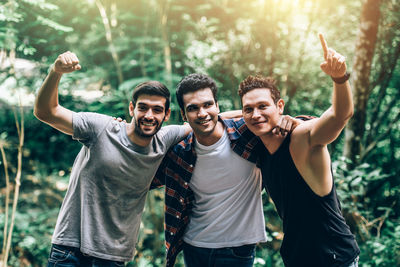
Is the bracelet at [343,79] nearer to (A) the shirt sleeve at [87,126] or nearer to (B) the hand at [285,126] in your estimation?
(B) the hand at [285,126]

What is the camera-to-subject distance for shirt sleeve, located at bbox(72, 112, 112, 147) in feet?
6.68

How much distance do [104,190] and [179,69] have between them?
3.61m

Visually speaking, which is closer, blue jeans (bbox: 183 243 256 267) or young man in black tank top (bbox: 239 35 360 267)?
young man in black tank top (bbox: 239 35 360 267)

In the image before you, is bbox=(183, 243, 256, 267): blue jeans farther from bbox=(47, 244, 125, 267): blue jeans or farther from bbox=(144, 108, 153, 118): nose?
bbox=(144, 108, 153, 118): nose

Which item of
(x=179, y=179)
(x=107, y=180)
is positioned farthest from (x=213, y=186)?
(x=107, y=180)

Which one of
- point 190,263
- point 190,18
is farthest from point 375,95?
point 190,263

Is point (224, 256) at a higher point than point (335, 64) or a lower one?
lower

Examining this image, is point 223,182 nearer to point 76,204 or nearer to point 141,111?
point 141,111

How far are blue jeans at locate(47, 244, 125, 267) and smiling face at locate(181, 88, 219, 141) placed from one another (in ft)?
3.75

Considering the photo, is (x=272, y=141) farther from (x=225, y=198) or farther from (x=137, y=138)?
(x=137, y=138)

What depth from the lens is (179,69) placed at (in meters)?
5.35

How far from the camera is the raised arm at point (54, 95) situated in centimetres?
179

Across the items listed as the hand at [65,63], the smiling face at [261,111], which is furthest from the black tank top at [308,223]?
the hand at [65,63]

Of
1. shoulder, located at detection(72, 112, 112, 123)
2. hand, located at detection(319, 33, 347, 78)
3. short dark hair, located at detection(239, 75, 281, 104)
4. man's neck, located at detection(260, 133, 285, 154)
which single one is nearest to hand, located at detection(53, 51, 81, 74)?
shoulder, located at detection(72, 112, 112, 123)
